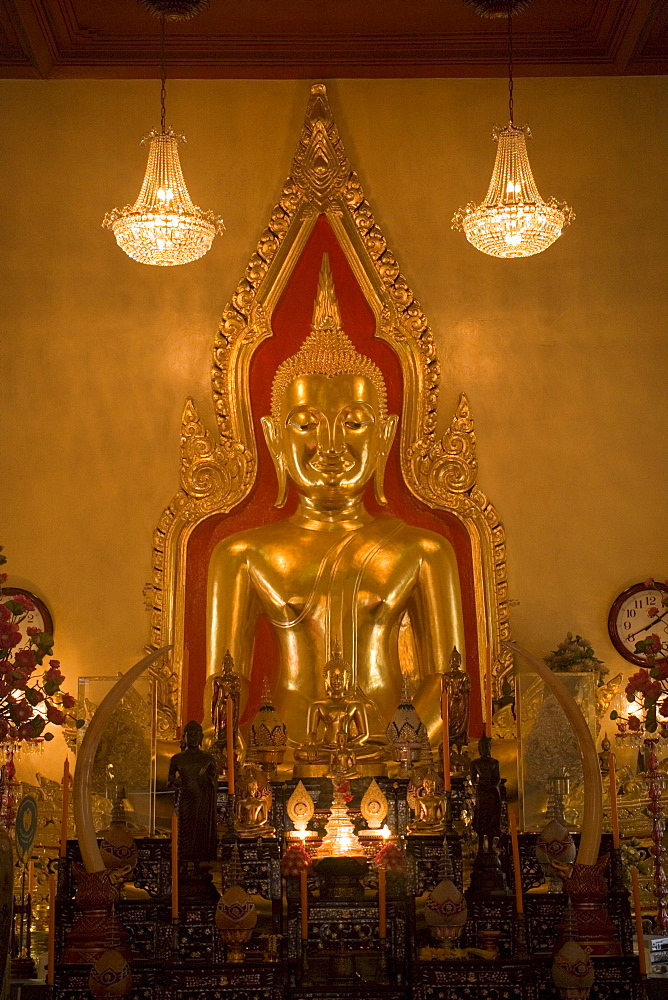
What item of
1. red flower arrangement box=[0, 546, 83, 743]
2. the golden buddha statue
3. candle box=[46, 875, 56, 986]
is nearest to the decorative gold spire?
the golden buddha statue

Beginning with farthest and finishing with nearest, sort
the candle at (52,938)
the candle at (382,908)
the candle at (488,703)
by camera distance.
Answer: the candle at (488,703) < the candle at (382,908) < the candle at (52,938)

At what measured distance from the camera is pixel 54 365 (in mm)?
6656

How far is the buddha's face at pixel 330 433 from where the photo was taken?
650cm

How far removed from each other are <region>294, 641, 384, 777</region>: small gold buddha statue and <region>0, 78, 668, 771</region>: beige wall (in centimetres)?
89

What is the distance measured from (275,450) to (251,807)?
2122mm

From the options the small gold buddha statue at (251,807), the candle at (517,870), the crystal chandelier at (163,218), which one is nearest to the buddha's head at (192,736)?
the small gold buddha statue at (251,807)

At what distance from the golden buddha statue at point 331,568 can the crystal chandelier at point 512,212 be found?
1.06 metres

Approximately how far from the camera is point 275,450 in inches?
261

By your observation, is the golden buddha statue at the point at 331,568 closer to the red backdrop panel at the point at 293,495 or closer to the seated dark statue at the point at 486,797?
the red backdrop panel at the point at 293,495

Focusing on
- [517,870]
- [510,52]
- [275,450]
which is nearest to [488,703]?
[275,450]

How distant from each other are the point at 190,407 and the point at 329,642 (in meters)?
1.25

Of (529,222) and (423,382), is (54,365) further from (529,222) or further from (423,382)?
(529,222)

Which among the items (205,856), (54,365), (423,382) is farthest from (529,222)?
(205,856)

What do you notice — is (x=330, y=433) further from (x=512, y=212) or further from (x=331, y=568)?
(x=512, y=212)
